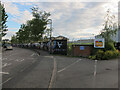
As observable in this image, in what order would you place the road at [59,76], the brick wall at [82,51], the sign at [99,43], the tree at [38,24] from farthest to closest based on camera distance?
the tree at [38,24]
the brick wall at [82,51]
the sign at [99,43]
the road at [59,76]

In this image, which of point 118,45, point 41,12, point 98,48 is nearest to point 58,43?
point 98,48

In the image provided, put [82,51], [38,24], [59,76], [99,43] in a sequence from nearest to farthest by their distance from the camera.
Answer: [59,76]
[99,43]
[82,51]
[38,24]

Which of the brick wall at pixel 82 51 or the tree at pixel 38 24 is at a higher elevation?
the tree at pixel 38 24

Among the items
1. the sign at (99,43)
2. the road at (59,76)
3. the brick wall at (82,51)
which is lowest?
the road at (59,76)

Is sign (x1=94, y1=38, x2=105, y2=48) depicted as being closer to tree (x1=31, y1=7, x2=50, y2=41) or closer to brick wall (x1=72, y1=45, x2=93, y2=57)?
brick wall (x1=72, y1=45, x2=93, y2=57)

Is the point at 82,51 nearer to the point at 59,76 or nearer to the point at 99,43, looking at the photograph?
the point at 99,43

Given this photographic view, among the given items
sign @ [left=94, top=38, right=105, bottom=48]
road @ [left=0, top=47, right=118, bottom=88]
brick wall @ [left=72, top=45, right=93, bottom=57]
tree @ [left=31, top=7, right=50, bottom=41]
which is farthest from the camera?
tree @ [left=31, top=7, right=50, bottom=41]

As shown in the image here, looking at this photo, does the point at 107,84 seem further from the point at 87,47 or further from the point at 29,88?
the point at 87,47

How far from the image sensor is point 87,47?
16672 mm

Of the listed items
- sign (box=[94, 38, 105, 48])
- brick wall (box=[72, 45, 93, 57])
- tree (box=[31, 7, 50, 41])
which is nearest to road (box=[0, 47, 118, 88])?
sign (box=[94, 38, 105, 48])

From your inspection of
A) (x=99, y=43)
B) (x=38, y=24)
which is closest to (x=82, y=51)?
(x=99, y=43)

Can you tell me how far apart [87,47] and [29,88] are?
1333 cm

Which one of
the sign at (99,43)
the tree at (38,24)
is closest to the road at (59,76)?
the sign at (99,43)

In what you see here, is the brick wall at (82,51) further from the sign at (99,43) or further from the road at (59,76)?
the road at (59,76)
